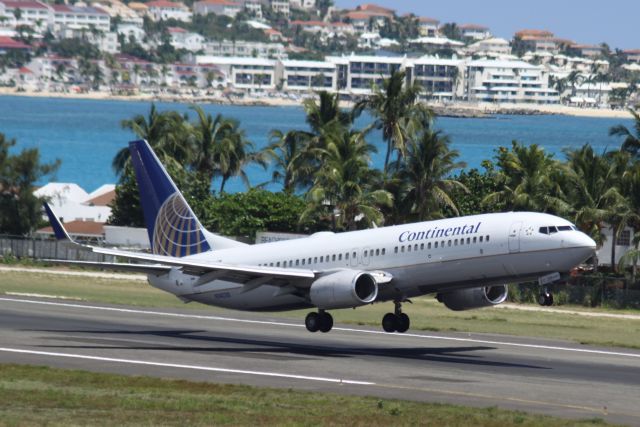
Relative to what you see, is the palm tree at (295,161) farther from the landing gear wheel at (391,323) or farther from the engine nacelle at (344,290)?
the engine nacelle at (344,290)

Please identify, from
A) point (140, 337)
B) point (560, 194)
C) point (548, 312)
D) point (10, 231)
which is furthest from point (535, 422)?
point (10, 231)

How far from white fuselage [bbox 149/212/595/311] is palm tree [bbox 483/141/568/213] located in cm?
4304

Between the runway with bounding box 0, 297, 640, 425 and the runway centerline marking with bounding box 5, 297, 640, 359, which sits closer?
the runway with bounding box 0, 297, 640, 425

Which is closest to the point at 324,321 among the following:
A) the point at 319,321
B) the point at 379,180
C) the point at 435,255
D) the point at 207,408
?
the point at 319,321

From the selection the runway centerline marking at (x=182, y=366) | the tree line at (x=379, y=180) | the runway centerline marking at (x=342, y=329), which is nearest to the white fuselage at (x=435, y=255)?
the runway centerline marking at (x=182, y=366)

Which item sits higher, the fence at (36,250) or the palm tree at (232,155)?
the palm tree at (232,155)

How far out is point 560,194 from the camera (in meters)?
95.4

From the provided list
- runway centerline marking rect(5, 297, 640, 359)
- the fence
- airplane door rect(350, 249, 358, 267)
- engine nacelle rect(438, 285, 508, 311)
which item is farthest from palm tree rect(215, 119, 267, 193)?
engine nacelle rect(438, 285, 508, 311)

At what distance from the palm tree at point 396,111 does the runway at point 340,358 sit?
158 ft

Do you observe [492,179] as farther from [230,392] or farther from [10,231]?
[230,392]

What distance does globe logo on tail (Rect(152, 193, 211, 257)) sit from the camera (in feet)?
192

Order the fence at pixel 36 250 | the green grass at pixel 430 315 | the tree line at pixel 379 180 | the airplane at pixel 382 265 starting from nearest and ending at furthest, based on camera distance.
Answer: the airplane at pixel 382 265 → the green grass at pixel 430 315 → the tree line at pixel 379 180 → the fence at pixel 36 250

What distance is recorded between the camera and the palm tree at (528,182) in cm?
9600

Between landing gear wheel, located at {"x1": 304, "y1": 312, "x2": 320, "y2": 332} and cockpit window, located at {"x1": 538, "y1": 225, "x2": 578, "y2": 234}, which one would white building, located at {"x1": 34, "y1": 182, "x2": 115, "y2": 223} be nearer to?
landing gear wheel, located at {"x1": 304, "y1": 312, "x2": 320, "y2": 332}
